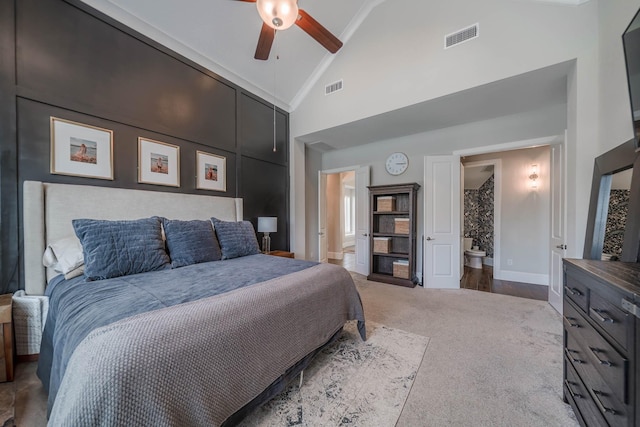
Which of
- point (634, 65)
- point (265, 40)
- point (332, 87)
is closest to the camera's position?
point (634, 65)

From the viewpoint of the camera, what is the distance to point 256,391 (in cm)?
120

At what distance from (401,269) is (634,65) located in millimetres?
3274

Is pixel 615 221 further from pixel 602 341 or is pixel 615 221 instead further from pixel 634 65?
pixel 602 341

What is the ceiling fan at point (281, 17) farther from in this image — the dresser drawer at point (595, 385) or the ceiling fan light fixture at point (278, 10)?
the dresser drawer at point (595, 385)

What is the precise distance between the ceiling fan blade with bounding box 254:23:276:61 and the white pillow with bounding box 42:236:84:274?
8.46 ft

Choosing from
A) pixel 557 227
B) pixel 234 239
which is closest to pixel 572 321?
pixel 557 227

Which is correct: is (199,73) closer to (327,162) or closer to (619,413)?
(327,162)

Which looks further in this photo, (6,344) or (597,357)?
(6,344)

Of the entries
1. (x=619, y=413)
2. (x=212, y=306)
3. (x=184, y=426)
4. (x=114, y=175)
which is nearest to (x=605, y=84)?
(x=619, y=413)

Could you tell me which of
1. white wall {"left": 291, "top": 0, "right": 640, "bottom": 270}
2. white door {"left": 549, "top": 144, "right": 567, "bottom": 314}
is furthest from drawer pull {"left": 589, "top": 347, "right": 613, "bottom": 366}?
white door {"left": 549, "top": 144, "right": 567, "bottom": 314}

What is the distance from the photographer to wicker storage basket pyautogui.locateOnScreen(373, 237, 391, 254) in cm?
425

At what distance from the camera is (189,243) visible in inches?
91.7

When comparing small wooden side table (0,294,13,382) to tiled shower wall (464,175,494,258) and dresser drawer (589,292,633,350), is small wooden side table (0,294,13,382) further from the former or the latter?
tiled shower wall (464,175,494,258)

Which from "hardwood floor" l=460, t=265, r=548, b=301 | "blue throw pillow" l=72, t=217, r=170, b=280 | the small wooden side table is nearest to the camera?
the small wooden side table
